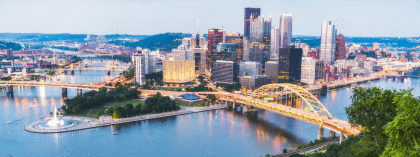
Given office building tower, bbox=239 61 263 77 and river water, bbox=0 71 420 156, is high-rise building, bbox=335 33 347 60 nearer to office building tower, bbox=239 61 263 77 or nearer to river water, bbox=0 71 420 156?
office building tower, bbox=239 61 263 77

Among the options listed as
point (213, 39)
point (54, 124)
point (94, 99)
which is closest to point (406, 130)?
point (54, 124)

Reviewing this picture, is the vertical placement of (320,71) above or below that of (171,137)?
above

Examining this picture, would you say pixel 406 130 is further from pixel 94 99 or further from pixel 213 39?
pixel 213 39

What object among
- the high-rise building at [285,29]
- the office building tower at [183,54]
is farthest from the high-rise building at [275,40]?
the office building tower at [183,54]

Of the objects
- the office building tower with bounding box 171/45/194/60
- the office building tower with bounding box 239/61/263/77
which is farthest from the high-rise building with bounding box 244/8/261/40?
the office building tower with bounding box 239/61/263/77

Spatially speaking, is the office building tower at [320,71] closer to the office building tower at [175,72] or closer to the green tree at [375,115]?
the office building tower at [175,72]

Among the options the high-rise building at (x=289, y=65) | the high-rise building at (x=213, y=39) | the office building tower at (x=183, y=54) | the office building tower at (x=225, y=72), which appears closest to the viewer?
the high-rise building at (x=289, y=65)
